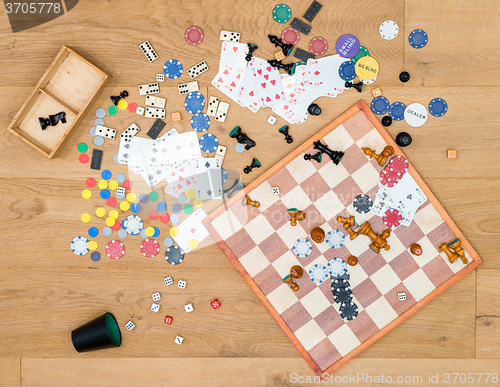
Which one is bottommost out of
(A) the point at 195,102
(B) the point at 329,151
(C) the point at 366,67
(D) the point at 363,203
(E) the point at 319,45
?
(D) the point at 363,203

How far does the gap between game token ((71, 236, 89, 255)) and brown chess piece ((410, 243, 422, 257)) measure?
8.91ft

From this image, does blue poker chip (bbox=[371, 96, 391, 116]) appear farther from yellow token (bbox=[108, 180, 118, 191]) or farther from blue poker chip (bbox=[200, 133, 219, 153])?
yellow token (bbox=[108, 180, 118, 191])

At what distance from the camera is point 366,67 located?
2.74 meters

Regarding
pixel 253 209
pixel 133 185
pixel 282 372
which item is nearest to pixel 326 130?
pixel 253 209

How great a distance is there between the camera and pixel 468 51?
9.13 feet

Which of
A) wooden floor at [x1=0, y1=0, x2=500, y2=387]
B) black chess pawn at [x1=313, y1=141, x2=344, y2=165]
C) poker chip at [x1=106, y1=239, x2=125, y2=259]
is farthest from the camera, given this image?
poker chip at [x1=106, y1=239, x2=125, y2=259]

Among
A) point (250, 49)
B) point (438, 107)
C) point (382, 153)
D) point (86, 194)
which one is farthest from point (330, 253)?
point (86, 194)

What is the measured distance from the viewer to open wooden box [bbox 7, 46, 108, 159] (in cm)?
275

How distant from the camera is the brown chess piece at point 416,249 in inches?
107

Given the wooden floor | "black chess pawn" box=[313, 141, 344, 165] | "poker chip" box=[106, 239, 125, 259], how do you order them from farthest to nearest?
"poker chip" box=[106, 239, 125, 259]
the wooden floor
"black chess pawn" box=[313, 141, 344, 165]

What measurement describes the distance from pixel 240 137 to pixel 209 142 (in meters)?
0.27

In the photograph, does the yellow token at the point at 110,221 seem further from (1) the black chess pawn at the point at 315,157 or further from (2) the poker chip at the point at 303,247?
(1) the black chess pawn at the point at 315,157

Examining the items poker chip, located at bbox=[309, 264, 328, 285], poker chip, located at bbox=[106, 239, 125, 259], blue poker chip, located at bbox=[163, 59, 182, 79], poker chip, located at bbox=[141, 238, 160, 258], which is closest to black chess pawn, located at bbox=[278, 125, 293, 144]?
blue poker chip, located at bbox=[163, 59, 182, 79]

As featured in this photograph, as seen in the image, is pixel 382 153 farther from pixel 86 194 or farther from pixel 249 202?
pixel 86 194
